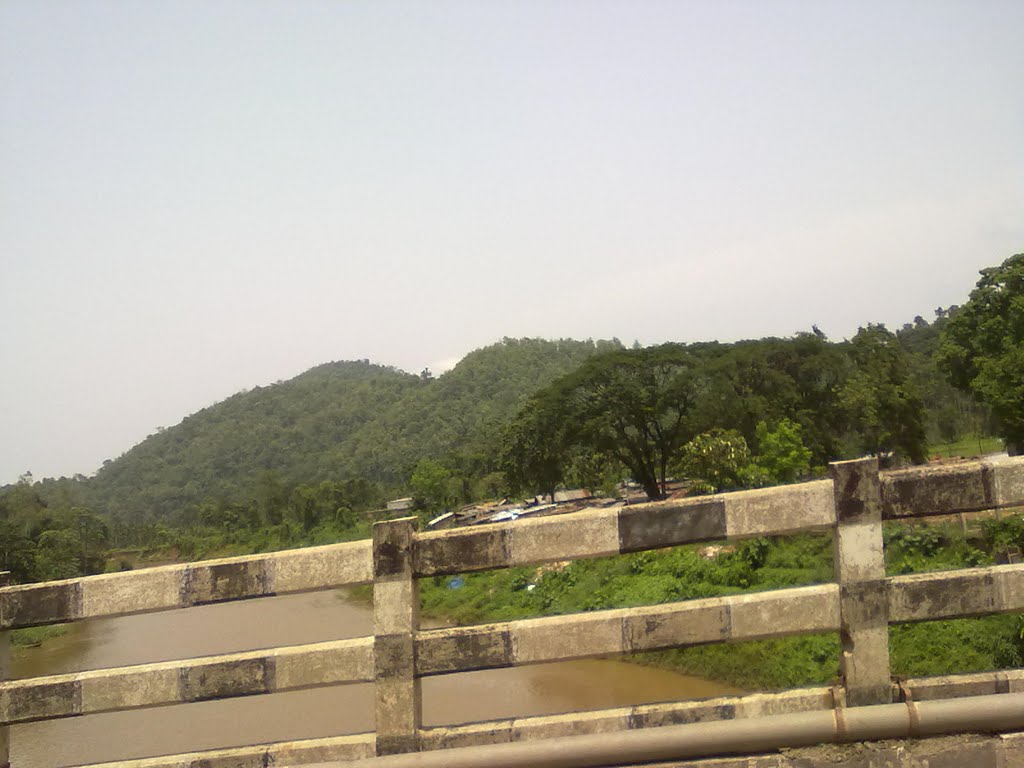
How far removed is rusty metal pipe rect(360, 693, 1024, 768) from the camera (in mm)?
3180

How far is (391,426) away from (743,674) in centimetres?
10166

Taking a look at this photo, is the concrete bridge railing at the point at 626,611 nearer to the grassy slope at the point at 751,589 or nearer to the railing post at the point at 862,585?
the railing post at the point at 862,585

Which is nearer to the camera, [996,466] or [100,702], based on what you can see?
[996,466]

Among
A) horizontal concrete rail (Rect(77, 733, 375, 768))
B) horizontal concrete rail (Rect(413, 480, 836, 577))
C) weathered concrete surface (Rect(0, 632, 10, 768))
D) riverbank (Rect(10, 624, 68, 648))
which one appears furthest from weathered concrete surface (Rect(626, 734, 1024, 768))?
riverbank (Rect(10, 624, 68, 648))

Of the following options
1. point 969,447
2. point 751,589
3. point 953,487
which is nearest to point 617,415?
point 751,589

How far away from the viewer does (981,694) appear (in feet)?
11.0

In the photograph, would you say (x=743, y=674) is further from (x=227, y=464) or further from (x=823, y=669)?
(x=227, y=464)

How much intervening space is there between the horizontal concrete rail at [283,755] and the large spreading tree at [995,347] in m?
25.8

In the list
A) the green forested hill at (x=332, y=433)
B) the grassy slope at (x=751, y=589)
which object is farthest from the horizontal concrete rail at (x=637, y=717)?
the green forested hill at (x=332, y=433)

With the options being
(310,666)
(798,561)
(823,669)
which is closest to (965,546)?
(798,561)

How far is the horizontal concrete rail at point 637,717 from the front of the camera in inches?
131

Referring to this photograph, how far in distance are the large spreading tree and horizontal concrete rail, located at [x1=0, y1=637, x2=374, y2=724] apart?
25.8m

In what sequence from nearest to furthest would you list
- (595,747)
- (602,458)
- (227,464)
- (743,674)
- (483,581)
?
(595,747) < (743,674) < (483,581) < (602,458) < (227,464)

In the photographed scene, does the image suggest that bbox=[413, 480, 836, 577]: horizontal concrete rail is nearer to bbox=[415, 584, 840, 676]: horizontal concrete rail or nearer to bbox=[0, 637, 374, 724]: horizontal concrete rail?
bbox=[415, 584, 840, 676]: horizontal concrete rail
